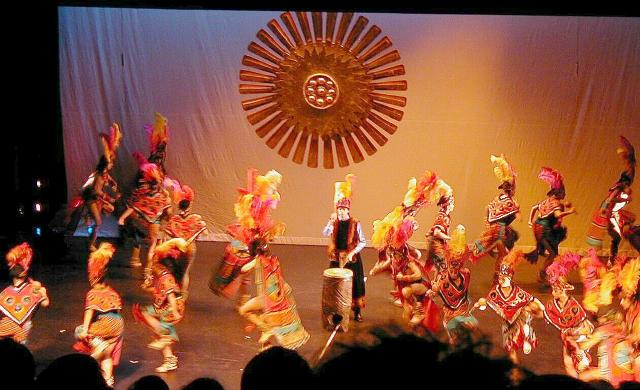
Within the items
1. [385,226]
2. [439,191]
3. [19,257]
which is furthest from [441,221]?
[19,257]

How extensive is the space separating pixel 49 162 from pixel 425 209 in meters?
4.05

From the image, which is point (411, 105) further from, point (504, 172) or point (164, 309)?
point (164, 309)

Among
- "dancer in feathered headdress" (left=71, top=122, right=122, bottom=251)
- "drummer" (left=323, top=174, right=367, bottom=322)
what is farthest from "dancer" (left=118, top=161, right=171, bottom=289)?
"drummer" (left=323, top=174, right=367, bottom=322)

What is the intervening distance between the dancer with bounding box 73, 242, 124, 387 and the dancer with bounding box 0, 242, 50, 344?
0.38m

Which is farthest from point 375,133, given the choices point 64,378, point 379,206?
point 64,378

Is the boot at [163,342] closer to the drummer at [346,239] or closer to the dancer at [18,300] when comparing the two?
the dancer at [18,300]

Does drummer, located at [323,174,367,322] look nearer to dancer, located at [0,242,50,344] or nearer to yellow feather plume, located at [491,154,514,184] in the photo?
yellow feather plume, located at [491,154,514,184]

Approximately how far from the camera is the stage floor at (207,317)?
470 centimetres

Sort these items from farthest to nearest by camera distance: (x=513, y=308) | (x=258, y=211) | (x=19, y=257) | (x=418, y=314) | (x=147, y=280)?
(x=147, y=280), (x=418, y=314), (x=258, y=211), (x=513, y=308), (x=19, y=257)

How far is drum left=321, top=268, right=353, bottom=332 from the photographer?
17.5 feet

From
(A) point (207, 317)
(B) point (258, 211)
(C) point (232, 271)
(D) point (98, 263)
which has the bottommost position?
(A) point (207, 317)

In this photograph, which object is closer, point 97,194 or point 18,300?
point 18,300

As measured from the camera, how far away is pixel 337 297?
17.6ft

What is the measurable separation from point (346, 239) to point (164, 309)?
4.94 ft
